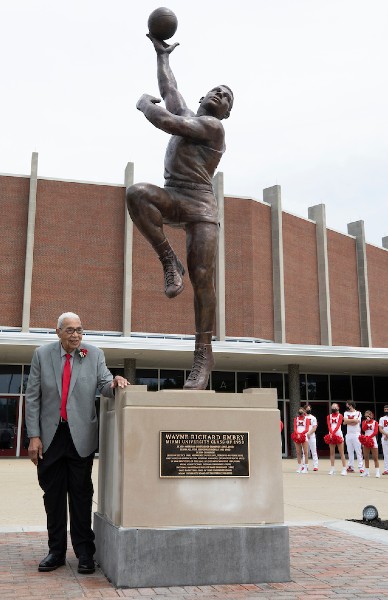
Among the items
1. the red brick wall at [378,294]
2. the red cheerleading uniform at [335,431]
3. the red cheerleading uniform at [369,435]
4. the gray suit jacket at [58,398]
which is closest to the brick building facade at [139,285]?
the red brick wall at [378,294]

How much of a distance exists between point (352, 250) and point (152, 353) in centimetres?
1643

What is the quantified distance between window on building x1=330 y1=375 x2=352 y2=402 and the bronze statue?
79.1 feet

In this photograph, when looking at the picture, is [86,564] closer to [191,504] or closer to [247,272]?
[191,504]

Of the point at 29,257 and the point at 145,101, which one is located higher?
the point at 29,257

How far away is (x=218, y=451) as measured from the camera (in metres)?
5.12

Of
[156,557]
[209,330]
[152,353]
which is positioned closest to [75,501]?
[156,557]

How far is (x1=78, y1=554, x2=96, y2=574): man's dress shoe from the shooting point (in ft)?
17.0

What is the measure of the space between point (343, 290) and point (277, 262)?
5415mm

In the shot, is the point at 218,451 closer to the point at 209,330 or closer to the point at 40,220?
the point at 209,330

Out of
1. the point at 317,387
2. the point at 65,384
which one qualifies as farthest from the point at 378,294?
the point at 65,384

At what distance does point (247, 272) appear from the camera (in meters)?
29.8

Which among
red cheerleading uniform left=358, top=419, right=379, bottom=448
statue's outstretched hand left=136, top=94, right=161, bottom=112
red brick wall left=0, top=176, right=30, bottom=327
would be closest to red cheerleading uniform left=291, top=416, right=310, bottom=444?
red cheerleading uniform left=358, top=419, right=379, bottom=448

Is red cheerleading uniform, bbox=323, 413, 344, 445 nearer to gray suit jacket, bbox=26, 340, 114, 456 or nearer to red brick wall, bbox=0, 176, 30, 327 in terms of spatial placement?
gray suit jacket, bbox=26, 340, 114, 456

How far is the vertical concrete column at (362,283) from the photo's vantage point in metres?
34.5
